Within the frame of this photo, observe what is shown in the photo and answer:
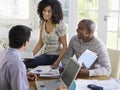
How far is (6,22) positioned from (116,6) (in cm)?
187

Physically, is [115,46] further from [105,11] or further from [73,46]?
[73,46]

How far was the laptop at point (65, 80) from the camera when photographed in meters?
1.63

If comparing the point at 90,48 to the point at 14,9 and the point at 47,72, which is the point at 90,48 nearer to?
the point at 47,72

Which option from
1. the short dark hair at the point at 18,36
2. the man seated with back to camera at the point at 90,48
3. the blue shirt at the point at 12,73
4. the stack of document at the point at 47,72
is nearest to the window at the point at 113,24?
the man seated with back to camera at the point at 90,48

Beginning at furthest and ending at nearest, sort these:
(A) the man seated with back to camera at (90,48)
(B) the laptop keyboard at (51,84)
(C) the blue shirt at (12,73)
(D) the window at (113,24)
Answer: (D) the window at (113,24) → (A) the man seated with back to camera at (90,48) → (B) the laptop keyboard at (51,84) → (C) the blue shirt at (12,73)

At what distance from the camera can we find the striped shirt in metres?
2.04

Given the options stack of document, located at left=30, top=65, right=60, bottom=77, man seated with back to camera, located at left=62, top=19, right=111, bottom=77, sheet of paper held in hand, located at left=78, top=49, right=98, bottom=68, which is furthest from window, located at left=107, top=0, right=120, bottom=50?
stack of document, located at left=30, top=65, right=60, bottom=77

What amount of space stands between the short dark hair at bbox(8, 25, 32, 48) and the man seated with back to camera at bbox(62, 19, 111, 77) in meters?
0.60

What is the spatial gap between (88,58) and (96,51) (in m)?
0.18

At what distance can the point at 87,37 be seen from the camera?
2277 mm

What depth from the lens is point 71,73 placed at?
5.53ft

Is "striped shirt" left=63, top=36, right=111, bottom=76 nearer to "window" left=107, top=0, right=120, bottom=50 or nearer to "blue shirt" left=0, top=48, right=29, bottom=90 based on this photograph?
"blue shirt" left=0, top=48, right=29, bottom=90

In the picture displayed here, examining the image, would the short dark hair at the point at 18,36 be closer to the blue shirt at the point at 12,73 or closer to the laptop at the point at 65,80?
the blue shirt at the point at 12,73

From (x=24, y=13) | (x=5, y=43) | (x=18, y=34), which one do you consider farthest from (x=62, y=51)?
(x=24, y=13)
